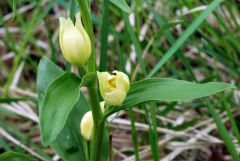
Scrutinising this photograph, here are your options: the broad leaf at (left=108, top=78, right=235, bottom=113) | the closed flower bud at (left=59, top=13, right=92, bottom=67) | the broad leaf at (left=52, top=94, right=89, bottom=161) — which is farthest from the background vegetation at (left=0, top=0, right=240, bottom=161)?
the closed flower bud at (left=59, top=13, right=92, bottom=67)

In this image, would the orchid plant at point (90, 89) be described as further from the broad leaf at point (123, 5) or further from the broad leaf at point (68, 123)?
the broad leaf at point (68, 123)

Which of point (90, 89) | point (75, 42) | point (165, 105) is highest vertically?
point (75, 42)

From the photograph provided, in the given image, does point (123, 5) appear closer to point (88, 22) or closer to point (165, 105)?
point (88, 22)

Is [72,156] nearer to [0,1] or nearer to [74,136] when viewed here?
[74,136]

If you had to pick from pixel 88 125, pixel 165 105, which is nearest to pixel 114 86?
pixel 88 125

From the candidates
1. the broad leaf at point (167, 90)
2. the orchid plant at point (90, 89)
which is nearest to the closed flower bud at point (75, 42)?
the orchid plant at point (90, 89)

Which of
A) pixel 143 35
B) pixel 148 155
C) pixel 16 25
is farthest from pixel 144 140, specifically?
pixel 16 25
